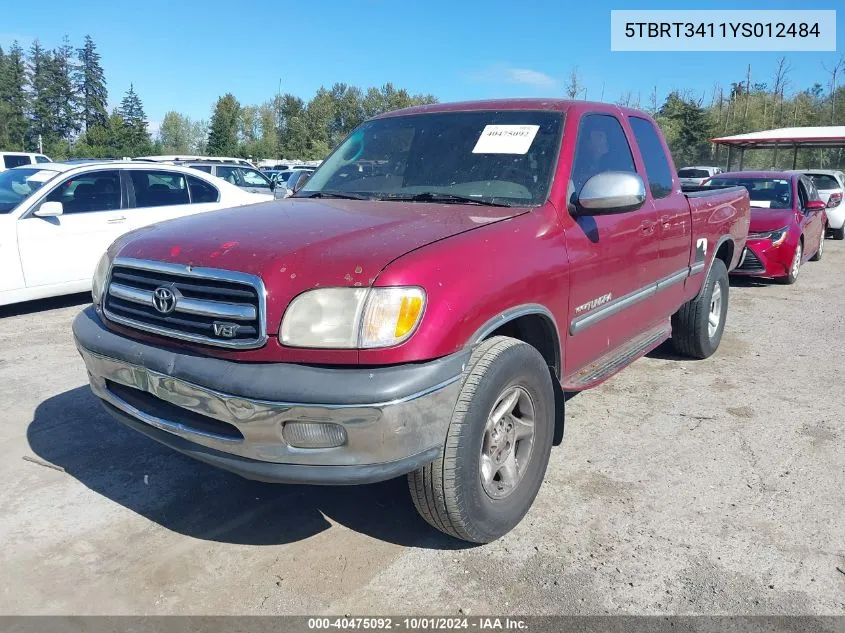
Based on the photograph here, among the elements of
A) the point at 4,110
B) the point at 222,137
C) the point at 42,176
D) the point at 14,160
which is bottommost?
the point at 42,176

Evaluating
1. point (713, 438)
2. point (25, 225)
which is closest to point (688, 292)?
point (713, 438)

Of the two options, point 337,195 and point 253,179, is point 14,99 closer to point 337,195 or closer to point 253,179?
point 253,179

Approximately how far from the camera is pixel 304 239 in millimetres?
2770

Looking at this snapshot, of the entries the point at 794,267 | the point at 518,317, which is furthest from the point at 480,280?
the point at 794,267

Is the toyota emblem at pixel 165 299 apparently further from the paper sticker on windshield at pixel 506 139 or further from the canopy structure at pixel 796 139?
the canopy structure at pixel 796 139

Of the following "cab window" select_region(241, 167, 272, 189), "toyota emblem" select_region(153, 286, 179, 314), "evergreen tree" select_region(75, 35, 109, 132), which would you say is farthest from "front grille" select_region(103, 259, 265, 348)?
"evergreen tree" select_region(75, 35, 109, 132)

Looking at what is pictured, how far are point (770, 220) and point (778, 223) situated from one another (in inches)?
4.5

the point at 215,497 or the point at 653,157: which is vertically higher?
the point at 653,157

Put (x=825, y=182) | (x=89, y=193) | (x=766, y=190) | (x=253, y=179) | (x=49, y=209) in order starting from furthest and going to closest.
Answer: (x=253, y=179) < (x=825, y=182) < (x=766, y=190) < (x=89, y=193) < (x=49, y=209)

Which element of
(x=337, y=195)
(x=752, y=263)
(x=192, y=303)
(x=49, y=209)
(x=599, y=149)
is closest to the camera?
(x=192, y=303)

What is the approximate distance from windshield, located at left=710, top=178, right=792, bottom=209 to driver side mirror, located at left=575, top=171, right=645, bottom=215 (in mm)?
7765

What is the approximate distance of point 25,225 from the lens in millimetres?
7035

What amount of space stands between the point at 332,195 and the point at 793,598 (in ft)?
9.49

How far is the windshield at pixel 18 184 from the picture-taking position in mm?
7246
